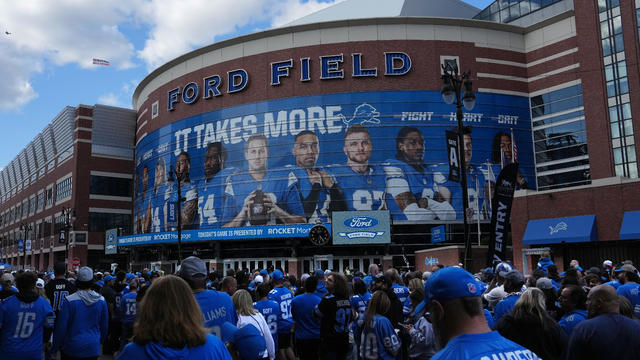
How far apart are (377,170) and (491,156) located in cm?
1119

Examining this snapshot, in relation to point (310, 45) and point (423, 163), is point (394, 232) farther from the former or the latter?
point (310, 45)

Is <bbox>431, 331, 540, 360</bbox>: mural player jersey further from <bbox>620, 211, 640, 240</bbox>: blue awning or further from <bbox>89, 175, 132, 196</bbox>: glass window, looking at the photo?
<bbox>89, 175, 132, 196</bbox>: glass window

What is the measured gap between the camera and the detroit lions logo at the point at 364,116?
168 feet

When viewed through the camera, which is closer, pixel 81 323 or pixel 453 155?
pixel 81 323

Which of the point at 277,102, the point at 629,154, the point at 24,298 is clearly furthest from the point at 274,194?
the point at 24,298

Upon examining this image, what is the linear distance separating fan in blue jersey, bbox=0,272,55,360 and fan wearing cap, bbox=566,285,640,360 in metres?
6.88

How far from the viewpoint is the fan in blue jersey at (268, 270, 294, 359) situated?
1000cm

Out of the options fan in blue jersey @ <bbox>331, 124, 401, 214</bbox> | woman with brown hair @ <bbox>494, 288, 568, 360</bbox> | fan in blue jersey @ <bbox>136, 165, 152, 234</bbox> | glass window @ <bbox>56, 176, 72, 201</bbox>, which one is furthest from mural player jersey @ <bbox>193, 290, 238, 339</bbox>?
glass window @ <bbox>56, 176, 72, 201</bbox>

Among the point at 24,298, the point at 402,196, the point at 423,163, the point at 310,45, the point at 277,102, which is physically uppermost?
the point at 310,45

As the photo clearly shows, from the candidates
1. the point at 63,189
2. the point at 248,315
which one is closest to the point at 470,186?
the point at 248,315

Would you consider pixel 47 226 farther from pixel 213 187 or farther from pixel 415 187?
pixel 415 187

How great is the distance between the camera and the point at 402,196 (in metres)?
49.3

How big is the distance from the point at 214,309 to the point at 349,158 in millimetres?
45104

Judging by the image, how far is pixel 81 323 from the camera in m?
7.67
